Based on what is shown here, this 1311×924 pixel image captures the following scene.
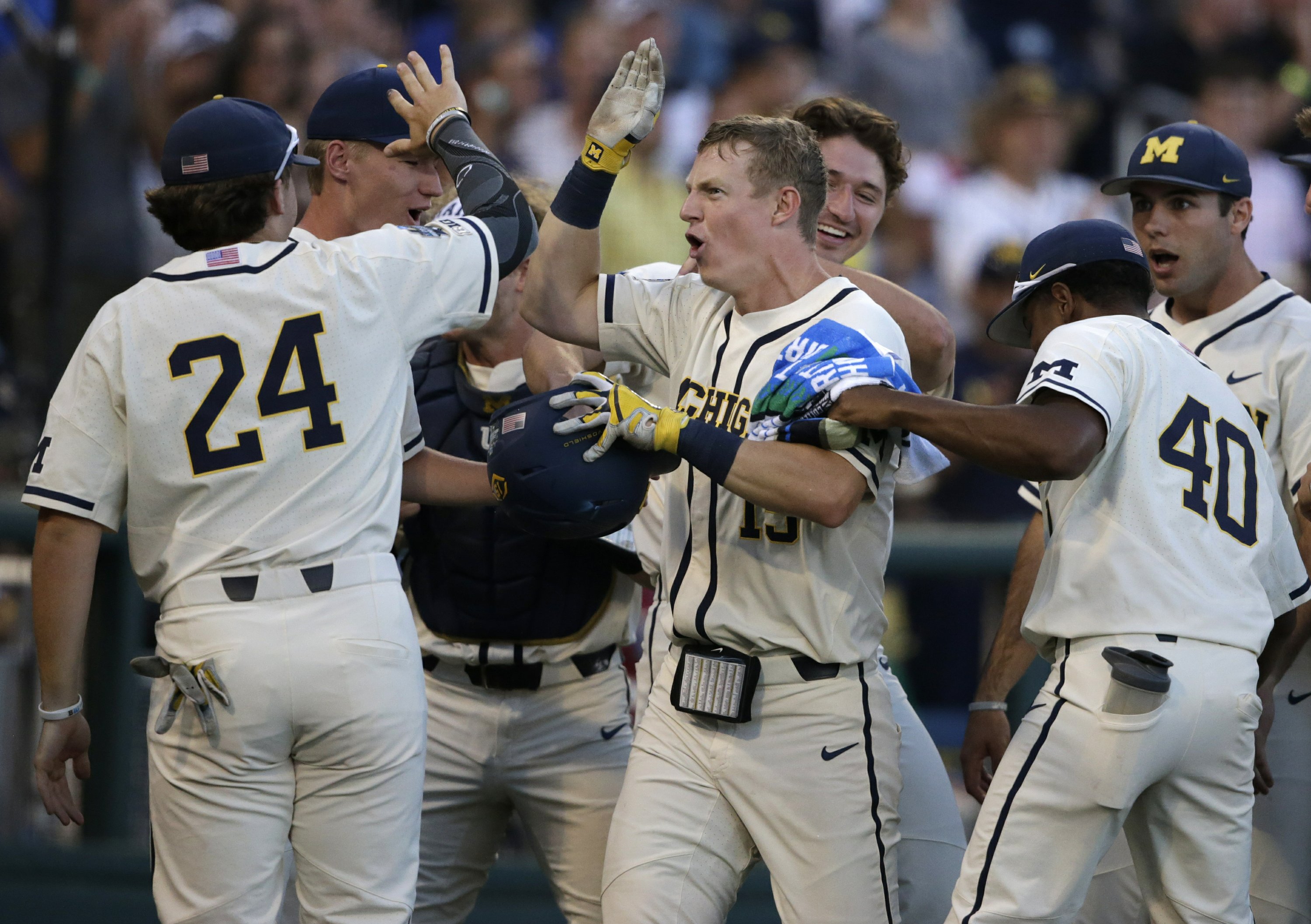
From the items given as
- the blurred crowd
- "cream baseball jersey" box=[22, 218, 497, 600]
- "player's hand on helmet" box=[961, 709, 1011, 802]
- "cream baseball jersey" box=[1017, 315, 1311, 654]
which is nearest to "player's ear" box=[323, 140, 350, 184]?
"cream baseball jersey" box=[22, 218, 497, 600]

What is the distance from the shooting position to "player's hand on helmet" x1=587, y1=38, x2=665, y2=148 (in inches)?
137

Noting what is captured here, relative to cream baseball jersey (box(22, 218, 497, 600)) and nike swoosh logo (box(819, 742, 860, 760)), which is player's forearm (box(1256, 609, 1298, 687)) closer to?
nike swoosh logo (box(819, 742, 860, 760))

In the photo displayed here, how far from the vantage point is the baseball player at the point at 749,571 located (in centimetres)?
321

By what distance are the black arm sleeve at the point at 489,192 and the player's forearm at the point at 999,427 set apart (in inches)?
37.2

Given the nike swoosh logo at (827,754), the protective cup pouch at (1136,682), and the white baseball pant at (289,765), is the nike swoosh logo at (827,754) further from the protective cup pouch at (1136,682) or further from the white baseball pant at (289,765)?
the white baseball pant at (289,765)

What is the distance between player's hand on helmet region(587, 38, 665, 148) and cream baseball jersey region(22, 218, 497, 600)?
708 millimetres

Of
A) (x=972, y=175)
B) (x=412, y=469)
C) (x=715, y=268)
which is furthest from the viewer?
(x=972, y=175)

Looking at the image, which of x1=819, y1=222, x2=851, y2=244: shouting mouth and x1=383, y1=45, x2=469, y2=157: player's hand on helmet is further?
x1=819, y1=222, x2=851, y2=244: shouting mouth

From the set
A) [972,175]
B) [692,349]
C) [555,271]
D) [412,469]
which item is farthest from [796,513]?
[972,175]

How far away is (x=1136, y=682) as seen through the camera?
305 cm

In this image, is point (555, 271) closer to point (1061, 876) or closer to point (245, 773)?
point (245, 773)

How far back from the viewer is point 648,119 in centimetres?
351

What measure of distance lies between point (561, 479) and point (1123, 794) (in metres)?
1.41

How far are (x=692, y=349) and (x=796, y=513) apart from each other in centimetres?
63
